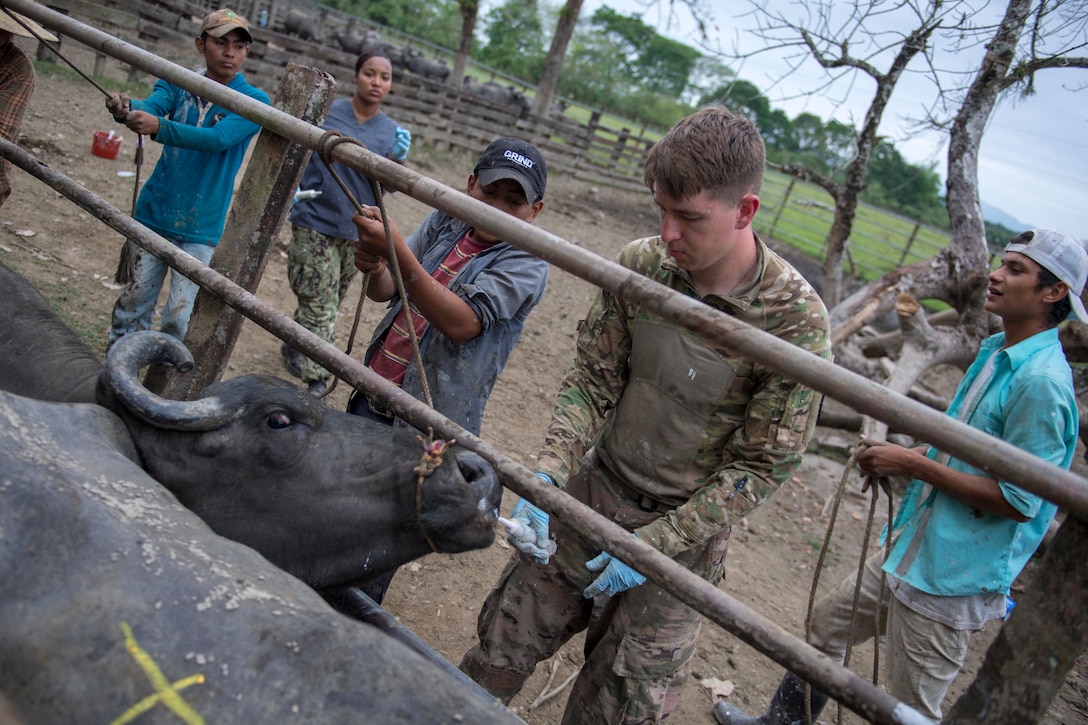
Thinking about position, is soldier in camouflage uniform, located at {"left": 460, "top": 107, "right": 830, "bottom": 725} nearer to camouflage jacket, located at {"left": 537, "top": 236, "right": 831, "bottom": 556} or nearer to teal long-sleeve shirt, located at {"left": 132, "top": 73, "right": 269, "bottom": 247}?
camouflage jacket, located at {"left": 537, "top": 236, "right": 831, "bottom": 556}

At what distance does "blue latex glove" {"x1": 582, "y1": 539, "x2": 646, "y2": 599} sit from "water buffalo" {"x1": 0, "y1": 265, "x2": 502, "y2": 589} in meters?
0.52

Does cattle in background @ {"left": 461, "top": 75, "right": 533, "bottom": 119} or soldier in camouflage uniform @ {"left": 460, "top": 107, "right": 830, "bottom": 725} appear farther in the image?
cattle in background @ {"left": 461, "top": 75, "right": 533, "bottom": 119}

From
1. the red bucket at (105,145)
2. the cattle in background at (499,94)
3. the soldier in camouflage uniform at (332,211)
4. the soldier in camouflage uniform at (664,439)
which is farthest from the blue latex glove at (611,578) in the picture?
the cattle in background at (499,94)

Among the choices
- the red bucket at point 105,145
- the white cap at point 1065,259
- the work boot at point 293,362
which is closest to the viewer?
the white cap at point 1065,259

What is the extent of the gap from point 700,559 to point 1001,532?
119 cm

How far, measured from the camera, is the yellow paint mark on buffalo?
1262mm

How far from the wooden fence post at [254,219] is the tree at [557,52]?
1863 centimetres

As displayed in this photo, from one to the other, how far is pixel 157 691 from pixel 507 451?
15.0 feet

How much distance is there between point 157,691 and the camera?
1.28 metres

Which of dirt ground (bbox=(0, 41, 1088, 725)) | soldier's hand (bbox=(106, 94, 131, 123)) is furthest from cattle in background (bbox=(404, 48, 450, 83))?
soldier's hand (bbox=(106, 94, 131, 123))

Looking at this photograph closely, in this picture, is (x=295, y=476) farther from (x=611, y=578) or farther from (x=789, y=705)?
(x=789, y=705)

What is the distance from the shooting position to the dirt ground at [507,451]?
412cm

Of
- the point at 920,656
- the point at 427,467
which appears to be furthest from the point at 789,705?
the point at 427,467

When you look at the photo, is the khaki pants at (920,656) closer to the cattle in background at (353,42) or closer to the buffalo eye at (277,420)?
the buffalo eye at (277,420)
